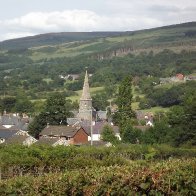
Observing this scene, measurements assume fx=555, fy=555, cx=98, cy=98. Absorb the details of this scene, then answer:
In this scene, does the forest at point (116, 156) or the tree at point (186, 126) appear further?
the tree at point (186, 126)

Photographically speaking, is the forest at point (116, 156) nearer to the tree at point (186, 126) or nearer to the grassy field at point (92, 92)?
the tree at point (186, 126)

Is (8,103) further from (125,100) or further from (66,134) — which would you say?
(66,134)

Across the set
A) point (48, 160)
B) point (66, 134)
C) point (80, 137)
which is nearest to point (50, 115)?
point (80, 137)

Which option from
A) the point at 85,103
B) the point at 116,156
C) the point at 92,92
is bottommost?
the point at 92,92

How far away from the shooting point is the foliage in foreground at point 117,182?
37.5ft

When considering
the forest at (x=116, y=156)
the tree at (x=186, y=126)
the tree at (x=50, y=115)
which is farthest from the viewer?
the tree at (x=50, y=115)

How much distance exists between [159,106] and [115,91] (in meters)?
24.5

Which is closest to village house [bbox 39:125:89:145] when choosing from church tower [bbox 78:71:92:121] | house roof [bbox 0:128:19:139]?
house roof [bbox 0:128:19:139]

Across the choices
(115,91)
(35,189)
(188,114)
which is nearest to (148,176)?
(35,189)

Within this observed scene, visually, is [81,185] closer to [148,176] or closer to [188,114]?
[148,176]

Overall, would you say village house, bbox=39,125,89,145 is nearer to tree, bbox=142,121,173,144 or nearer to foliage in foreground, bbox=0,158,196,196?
tree, bbox=142,121,173,144

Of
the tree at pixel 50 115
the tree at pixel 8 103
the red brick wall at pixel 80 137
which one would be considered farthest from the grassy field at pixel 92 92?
the red brick wall at pixel 80 137

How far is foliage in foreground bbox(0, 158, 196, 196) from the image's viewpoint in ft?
37.5

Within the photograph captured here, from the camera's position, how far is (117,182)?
11.9 m
